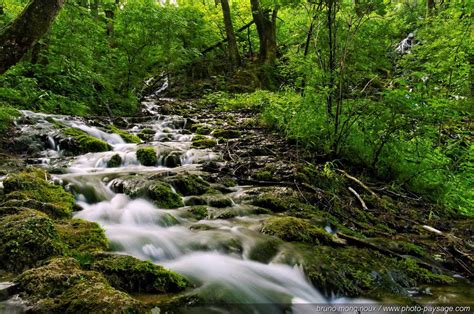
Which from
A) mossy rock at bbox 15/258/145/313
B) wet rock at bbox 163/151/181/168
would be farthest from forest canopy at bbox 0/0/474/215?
mossy rock at bbox 15/258/145/313

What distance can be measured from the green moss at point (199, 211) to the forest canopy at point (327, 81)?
266cm

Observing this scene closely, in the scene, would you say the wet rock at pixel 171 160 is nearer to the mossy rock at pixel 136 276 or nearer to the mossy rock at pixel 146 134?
the mossy rock at pixel 146 134

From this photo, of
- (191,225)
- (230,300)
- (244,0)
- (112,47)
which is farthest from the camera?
(244,0)

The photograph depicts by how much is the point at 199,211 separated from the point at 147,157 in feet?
8.88

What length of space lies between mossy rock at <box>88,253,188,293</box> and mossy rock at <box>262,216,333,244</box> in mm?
1346

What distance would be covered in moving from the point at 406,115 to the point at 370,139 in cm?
66

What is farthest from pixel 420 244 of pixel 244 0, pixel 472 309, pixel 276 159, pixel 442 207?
pixel 244 0

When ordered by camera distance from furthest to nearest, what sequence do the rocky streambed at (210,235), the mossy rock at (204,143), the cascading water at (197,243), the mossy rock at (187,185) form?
the mossy rock at (204,143) → the mossy rock at (187,185) → the cascading water at (197,243) → the rocky streambed at (210,235)

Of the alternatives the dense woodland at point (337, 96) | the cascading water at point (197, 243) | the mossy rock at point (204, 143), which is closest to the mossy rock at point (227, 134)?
the dense woodland at point (337, 96)

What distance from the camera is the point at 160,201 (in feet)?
14.7

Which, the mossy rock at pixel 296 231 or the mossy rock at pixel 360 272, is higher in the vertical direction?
the mossy rock at pixel 296 231

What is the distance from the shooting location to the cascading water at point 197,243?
9.46 ft

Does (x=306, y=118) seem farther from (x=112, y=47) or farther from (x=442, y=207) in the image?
(x=112, y=47)

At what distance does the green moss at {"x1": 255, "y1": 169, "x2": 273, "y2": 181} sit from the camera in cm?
547
